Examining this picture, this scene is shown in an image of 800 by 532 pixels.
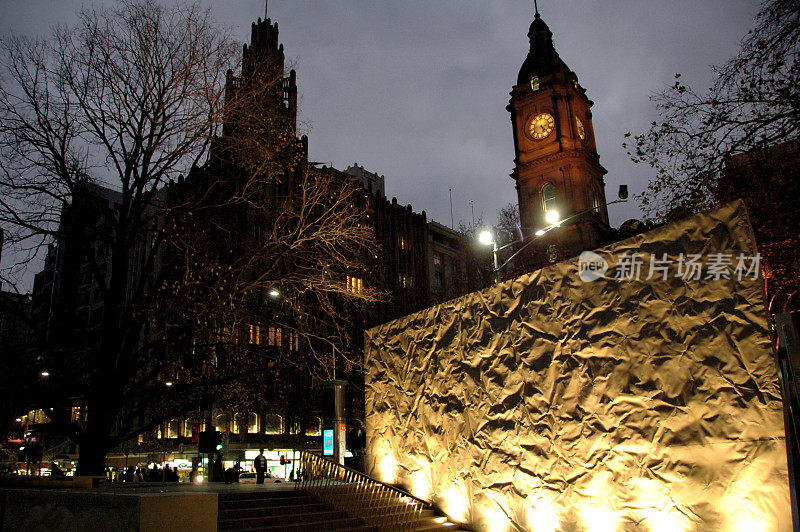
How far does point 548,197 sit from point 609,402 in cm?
3224

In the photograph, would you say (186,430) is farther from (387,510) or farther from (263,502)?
(387,510)

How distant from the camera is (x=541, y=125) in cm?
4153

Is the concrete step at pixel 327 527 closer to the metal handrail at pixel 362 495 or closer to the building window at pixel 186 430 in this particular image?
the metal handrail at pixel 362 495

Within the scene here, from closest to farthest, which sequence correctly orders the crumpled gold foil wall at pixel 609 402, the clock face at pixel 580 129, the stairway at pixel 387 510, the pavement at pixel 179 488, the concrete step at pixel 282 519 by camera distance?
the crumpled gold foil wall at pixel 609 402 < the concrete step at pixel 282 519 < the pavement at pixel 179 488 < the stairway at pixel 387 510 < the clock face at pixel 580 129

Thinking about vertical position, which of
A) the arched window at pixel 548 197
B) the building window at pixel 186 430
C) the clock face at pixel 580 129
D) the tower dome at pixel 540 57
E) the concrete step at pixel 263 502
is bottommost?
the concrete step at pixel 263 502

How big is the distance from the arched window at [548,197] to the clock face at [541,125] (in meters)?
3.98

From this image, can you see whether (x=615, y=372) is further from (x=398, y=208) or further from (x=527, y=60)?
(x=398, y=208)

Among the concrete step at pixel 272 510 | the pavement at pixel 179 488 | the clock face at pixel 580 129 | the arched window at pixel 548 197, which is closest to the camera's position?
the pavement at pixel 179 488

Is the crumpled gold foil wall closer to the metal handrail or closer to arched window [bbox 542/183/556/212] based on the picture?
the metal handrail

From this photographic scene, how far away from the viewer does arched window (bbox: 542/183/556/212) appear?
39969 mm

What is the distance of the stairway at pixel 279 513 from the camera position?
11.4 meters

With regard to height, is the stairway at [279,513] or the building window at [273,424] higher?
the building window at [273,424]

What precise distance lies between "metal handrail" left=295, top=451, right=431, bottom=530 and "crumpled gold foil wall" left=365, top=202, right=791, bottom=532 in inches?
23.7

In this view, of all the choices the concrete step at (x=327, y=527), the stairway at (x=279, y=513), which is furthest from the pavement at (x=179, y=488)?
the concrete step at (x=327, y=527)
